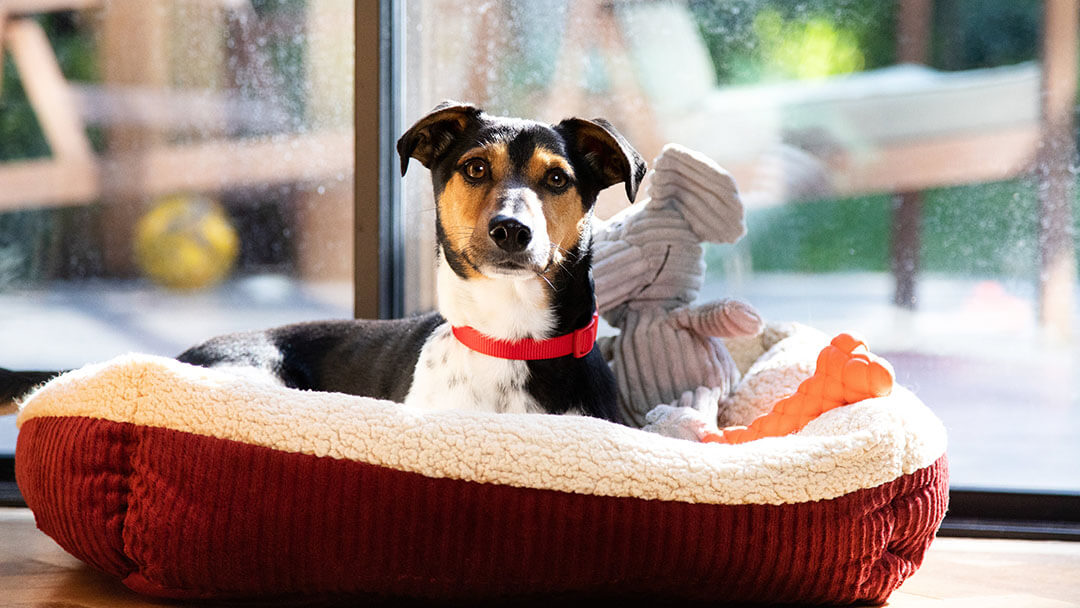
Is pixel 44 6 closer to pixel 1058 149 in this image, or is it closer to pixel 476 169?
pixel 476 169

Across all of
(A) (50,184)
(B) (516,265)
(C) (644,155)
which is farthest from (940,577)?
Answer: (A) (50,184)

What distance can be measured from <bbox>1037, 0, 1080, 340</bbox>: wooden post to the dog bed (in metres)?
1.35

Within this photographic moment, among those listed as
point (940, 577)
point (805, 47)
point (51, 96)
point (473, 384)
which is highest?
point (805, 47)

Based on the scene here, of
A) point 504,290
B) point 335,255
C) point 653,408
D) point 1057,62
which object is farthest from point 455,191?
point 1057,62

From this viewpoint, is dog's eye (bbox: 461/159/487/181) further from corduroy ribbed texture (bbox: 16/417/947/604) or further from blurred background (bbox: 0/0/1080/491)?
blurred background (bbox: 0/0/1080/491)

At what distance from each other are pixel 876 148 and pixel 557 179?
1.30 metres

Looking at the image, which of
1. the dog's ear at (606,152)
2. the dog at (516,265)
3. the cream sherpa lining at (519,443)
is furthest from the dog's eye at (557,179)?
the cream sherpa lining at (519,443)

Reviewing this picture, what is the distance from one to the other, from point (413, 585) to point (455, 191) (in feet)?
2.79

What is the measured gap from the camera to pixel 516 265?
2.00 meters

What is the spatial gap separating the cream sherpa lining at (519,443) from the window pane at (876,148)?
3.98 feet

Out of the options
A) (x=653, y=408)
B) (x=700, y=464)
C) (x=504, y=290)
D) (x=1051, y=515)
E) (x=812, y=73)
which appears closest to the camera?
(x=700, y=464)

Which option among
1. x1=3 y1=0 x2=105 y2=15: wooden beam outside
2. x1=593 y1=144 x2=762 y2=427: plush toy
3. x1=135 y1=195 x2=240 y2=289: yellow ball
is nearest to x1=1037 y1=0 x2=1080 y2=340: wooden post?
x1=593 y1=144 x2=762 y2=427: plush toy

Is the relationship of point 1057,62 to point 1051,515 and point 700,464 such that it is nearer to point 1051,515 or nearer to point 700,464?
point 1051,515

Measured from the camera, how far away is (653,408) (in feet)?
8.13
